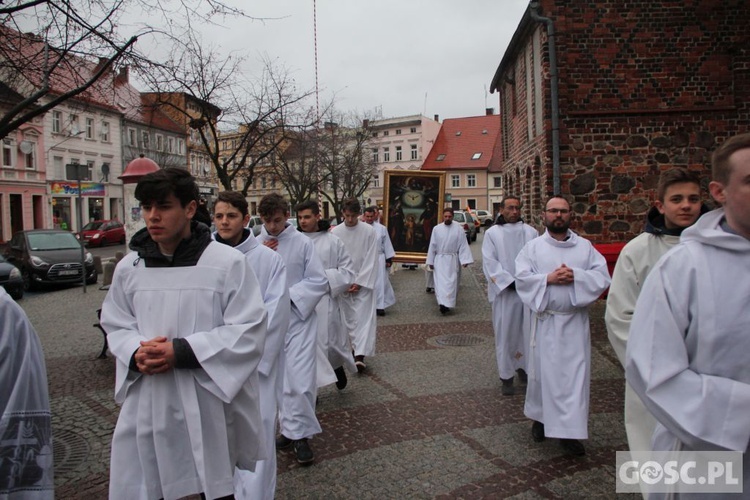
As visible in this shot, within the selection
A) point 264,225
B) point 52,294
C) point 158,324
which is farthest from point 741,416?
point 52,294

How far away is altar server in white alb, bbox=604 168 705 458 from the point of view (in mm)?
3375

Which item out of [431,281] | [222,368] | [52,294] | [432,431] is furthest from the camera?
[52,294]

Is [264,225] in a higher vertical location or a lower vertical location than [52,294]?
higher

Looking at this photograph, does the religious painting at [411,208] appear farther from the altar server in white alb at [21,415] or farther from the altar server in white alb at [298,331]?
the altar server in white alb at [21,415]

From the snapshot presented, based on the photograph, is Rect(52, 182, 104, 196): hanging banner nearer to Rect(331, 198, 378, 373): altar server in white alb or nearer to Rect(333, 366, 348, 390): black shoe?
Rect(331, 198, 378, 373): altar server in white alb

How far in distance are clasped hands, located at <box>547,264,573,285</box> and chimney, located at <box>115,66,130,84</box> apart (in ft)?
17.3

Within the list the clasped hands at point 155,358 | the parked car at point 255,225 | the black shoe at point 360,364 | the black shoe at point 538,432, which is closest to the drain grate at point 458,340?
the black shoe at point 360,364

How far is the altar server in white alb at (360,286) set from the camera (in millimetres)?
7617

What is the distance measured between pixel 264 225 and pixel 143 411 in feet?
8.91

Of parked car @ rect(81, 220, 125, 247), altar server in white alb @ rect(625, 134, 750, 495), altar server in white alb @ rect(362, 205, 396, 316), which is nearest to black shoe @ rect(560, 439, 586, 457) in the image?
altar server in white alb @ rect(625, 134, 750, 495)

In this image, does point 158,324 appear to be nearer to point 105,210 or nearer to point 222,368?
point 222,368

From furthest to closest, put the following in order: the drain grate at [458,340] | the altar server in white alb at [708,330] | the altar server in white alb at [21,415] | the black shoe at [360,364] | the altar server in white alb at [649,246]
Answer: the drain grate at [458,340]
the black shoe at [360,364]
the altar server in white alb at [649,246]
the altar server in white alb at [21,415]
the altar server in white alb at [708,330]

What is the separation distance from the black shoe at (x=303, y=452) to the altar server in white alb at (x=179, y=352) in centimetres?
170

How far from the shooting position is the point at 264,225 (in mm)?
5246
